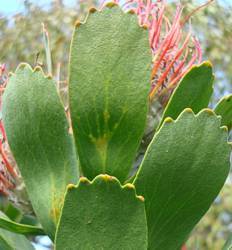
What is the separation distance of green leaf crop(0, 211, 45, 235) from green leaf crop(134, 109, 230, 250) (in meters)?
0.14

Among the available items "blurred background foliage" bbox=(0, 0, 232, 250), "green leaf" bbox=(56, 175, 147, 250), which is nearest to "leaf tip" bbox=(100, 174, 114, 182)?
"green leaf" bbox=(56, 175, 147, 250)

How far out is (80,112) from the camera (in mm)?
747

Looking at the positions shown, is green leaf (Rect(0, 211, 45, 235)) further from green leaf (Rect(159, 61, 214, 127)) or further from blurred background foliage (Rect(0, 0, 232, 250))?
blurred background foliage (Rect(0, 0, 232, 250))

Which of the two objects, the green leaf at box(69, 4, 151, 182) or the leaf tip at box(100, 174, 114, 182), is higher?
the green leaf at box(69, 4, 151, 182)

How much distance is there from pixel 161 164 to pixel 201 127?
0.06 m

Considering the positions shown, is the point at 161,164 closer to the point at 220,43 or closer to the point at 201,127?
the point at 201,127

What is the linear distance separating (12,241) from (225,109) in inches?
11.7

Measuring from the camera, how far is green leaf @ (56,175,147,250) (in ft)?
2.20

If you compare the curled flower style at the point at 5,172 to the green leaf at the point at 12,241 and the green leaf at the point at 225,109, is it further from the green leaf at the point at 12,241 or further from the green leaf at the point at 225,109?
the green leaf at the point at 225,109

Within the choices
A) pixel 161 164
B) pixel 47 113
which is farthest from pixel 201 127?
pixel 47 113

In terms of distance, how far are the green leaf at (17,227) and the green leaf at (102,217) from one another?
104mm

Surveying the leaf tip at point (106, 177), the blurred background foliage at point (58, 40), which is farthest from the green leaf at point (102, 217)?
the blurred background foliage at point (58, 40)

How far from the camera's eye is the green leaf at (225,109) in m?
0.78

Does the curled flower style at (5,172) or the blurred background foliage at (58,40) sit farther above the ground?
the curled flower style at (5,172)
